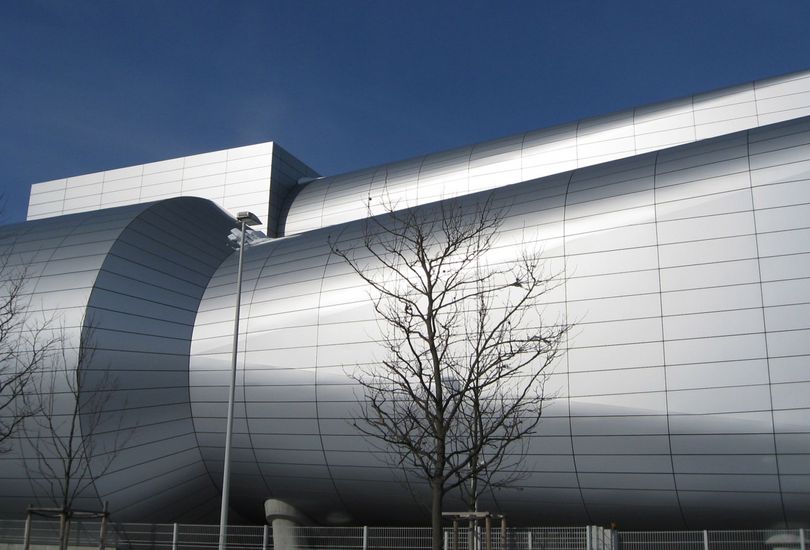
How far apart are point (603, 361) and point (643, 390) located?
135 cm

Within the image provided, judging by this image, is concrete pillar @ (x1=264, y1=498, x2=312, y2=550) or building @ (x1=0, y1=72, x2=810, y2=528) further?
concrete pillar @ (x1=264, y1=498, x2=312, y2=550)

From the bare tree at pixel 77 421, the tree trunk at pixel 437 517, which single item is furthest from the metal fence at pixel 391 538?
the tree trunk at pixel 437 517

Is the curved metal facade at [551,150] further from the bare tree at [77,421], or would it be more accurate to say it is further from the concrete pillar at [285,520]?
the bare tree at [77,421]

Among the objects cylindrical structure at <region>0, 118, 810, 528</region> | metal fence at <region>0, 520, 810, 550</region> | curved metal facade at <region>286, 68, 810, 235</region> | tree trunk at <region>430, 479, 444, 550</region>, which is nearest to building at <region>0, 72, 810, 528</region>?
cylindrical structure at <region>0, 118, 810, 528</region>

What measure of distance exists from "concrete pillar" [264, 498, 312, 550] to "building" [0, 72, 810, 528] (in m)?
0.40

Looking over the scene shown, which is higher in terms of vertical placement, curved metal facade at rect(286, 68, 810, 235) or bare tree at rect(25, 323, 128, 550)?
curved metal facade at rect(286, 68, 810, 235)

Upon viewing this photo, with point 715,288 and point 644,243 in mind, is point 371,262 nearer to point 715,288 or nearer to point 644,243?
point 644,243

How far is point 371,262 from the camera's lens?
2783 centimetres

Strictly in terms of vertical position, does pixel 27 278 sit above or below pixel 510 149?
below

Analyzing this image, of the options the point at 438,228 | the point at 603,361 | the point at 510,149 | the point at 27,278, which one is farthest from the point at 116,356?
the point at 510,149

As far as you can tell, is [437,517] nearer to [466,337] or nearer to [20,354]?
[466,337]

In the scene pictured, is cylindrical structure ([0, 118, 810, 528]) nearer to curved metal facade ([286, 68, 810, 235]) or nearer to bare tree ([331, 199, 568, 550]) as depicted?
bare tree ([331, 199, 568, 550])

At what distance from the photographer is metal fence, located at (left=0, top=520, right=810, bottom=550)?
858 inches

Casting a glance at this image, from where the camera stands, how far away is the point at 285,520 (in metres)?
29.4
